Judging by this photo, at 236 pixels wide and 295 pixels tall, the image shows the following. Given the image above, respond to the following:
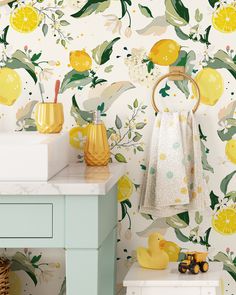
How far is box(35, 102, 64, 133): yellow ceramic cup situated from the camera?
304 cm

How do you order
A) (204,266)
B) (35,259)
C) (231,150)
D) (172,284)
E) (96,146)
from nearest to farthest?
(172,284) < (204,266) < (96,146) < (231,150) < (35,259)

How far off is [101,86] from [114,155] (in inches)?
11.4

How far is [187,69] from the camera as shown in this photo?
3.18 metres

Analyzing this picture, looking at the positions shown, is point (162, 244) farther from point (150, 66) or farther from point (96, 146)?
point (150, 66)

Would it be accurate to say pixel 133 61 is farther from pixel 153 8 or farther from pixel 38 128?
pixel 38 128

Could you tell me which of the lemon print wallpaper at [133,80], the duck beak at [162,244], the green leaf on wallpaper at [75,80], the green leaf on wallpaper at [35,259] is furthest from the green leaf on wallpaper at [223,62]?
the green leaf on wallpaper at [35,259]

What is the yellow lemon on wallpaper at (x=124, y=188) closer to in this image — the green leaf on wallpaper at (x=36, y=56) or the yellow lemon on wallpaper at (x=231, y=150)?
the yellow lemon on wallpaper at (x=231, y=150)

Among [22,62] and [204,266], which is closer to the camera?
[204,266]

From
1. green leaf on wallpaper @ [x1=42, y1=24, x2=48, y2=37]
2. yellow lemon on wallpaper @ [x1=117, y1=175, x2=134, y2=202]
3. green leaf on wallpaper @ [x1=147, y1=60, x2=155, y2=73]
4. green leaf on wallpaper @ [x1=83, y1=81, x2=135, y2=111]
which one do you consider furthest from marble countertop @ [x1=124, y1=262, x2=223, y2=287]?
green leaf on wallpaper @ [x1=42, y1=24, x2=48, y2=37]

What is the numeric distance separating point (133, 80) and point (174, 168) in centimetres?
40

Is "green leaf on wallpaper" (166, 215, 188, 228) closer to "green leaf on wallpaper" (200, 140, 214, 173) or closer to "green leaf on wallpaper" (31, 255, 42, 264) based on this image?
"green leaf on wallpaper" (200, 140, 214, 173)

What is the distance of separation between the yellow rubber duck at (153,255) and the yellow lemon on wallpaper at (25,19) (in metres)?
0.99

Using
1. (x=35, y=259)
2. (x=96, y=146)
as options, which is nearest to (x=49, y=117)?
(x=96, y=146)

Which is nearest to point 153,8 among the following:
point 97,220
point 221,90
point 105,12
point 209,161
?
point 105,12
